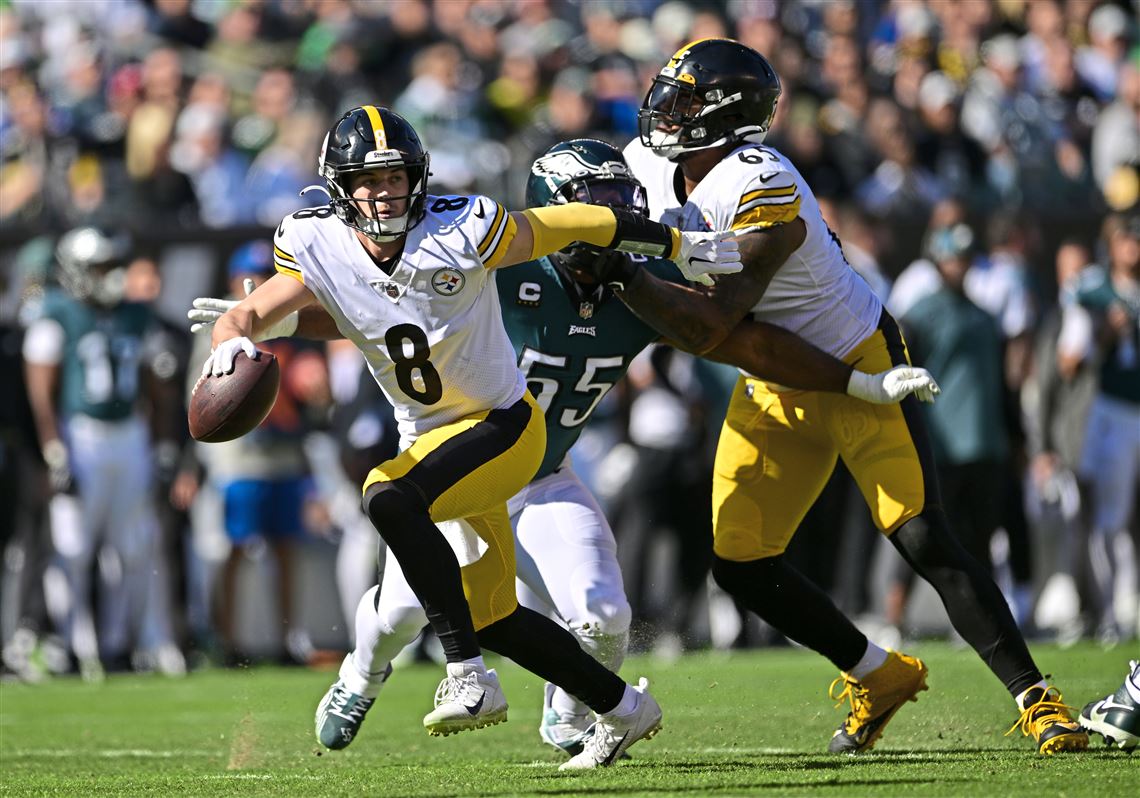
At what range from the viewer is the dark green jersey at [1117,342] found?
9.54 m

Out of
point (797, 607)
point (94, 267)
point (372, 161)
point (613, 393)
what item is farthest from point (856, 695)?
point (94, 267)

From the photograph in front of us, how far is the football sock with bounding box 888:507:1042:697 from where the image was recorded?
5164 millimetres

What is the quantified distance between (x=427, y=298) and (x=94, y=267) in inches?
187

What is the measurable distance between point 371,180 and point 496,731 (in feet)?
8.30

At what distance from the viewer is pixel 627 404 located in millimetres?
9594

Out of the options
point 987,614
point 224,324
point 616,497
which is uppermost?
point 224,324

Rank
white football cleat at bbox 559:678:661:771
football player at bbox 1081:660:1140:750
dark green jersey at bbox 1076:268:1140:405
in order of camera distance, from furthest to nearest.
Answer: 1. dark green jersey at bbox 1076:268:1140:405
2. football player at bbox 1081:660:1140:750
3. white football cleat at bbox 559:678:661:771

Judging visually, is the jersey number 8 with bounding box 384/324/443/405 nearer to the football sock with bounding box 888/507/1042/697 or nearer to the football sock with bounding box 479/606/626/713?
the football sock with bounding box 479/606/626/713

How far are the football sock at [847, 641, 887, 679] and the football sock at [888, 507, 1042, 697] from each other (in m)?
0.31

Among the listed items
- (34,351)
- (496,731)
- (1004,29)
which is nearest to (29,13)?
(34,351)

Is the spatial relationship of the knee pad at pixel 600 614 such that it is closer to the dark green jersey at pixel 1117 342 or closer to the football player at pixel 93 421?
the football player at pixel 93 421

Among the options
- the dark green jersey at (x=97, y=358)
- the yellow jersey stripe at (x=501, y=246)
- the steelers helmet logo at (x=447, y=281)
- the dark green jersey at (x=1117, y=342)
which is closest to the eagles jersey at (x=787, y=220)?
the yellow jersey stripe at (x=501, y=246)

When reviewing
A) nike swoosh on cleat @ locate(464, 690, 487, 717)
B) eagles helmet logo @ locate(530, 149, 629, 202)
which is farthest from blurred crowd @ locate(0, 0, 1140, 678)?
nike swoosh on cleat @ locate(464, 690, 487, 717)

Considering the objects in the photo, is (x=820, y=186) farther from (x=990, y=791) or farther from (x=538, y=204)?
(x=990, y=791)
